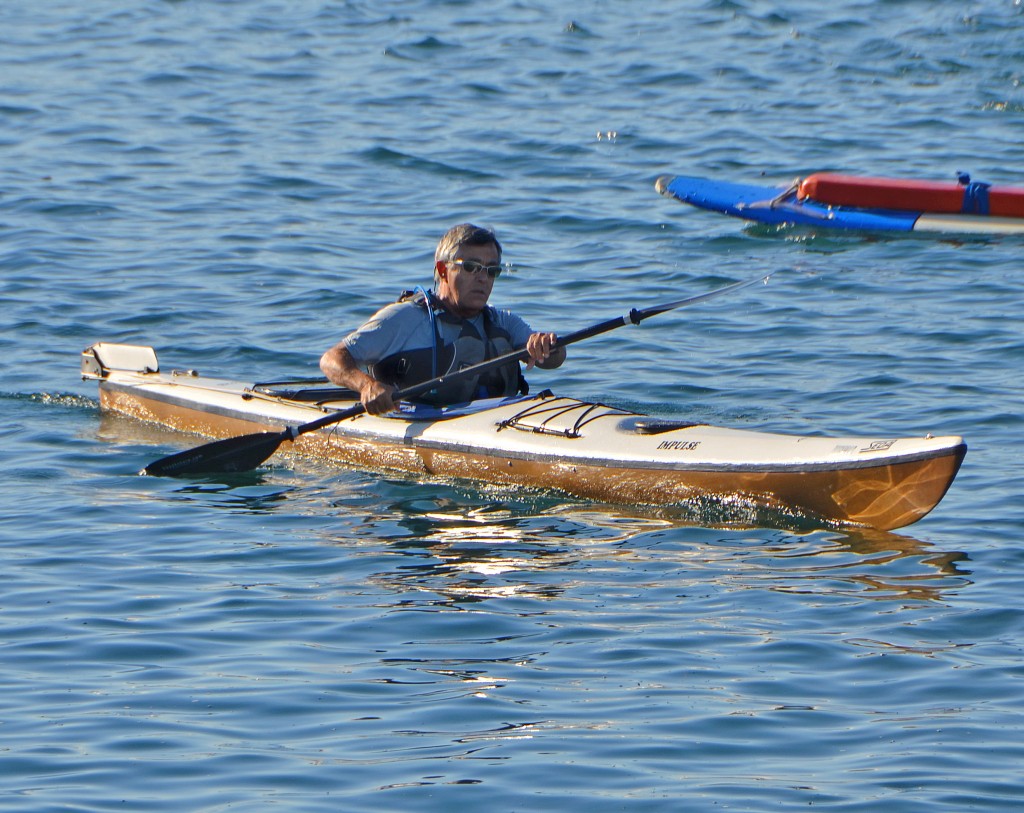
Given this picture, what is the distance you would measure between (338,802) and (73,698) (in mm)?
1019

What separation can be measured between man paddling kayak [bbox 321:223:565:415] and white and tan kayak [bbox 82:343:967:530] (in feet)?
0.65

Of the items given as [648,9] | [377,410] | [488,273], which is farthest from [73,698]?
[648,9]

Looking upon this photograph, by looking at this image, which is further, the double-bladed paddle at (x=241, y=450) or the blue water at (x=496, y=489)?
the double-bladed paddle at (x=241, y=450)

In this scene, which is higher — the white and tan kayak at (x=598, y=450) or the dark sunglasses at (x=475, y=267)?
the dark sunglasses at (x=475, y=267)

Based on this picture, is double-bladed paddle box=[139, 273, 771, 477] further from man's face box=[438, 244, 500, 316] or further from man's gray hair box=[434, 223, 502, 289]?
man's gray hair box=[434, 223, 502, 289]

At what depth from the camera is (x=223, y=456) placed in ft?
23.4

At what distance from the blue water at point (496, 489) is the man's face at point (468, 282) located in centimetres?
77

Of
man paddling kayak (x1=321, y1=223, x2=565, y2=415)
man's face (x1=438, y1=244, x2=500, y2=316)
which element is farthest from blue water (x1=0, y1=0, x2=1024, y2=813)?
man's face (x1=438, y1=244, x2=500, y2=316)

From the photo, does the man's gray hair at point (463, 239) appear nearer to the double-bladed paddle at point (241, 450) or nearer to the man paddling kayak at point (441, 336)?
the man paddling kayak at point (441, 336)

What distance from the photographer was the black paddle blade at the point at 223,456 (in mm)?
7102

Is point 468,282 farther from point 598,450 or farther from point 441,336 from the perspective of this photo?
point 598,450

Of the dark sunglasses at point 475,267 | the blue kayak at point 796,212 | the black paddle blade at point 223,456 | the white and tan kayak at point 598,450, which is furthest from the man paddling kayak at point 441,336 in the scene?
the blue kayak at point 796,212

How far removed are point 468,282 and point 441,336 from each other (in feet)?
0.88

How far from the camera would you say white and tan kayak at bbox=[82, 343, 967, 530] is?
6.03 m
